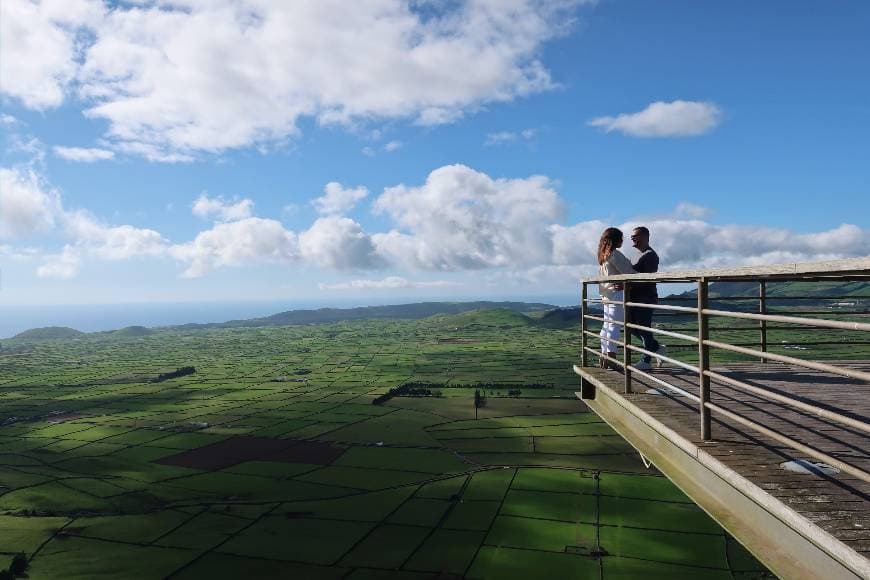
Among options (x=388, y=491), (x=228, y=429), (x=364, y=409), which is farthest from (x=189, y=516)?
(x=364, y=409)

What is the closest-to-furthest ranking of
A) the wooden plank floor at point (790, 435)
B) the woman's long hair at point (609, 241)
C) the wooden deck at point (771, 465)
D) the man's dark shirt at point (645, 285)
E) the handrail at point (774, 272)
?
1. the handrail at point (774, 272)
2. the wooden deck at point (771, 465)
3. the wooden plank floor at point (790, 435)
4. the man's dark shirt at point (645, 285)
5. the woman's long hair at point (609, 241)

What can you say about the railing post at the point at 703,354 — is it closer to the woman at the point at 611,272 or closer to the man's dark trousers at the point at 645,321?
the woman at the point at 611,272

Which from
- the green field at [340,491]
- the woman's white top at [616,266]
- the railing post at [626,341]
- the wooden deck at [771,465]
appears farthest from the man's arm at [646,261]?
the green field at [340,491]

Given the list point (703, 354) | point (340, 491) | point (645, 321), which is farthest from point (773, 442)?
point (340, 491)

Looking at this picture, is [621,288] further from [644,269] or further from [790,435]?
[790,435]

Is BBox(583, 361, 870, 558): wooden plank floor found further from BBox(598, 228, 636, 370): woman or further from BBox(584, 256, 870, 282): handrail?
BBox(584, 256, 870, 282): handrail

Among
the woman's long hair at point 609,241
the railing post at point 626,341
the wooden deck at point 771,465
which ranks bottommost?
the wooden deck at point 771,465

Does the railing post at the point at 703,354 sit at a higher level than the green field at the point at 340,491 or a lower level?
higher
